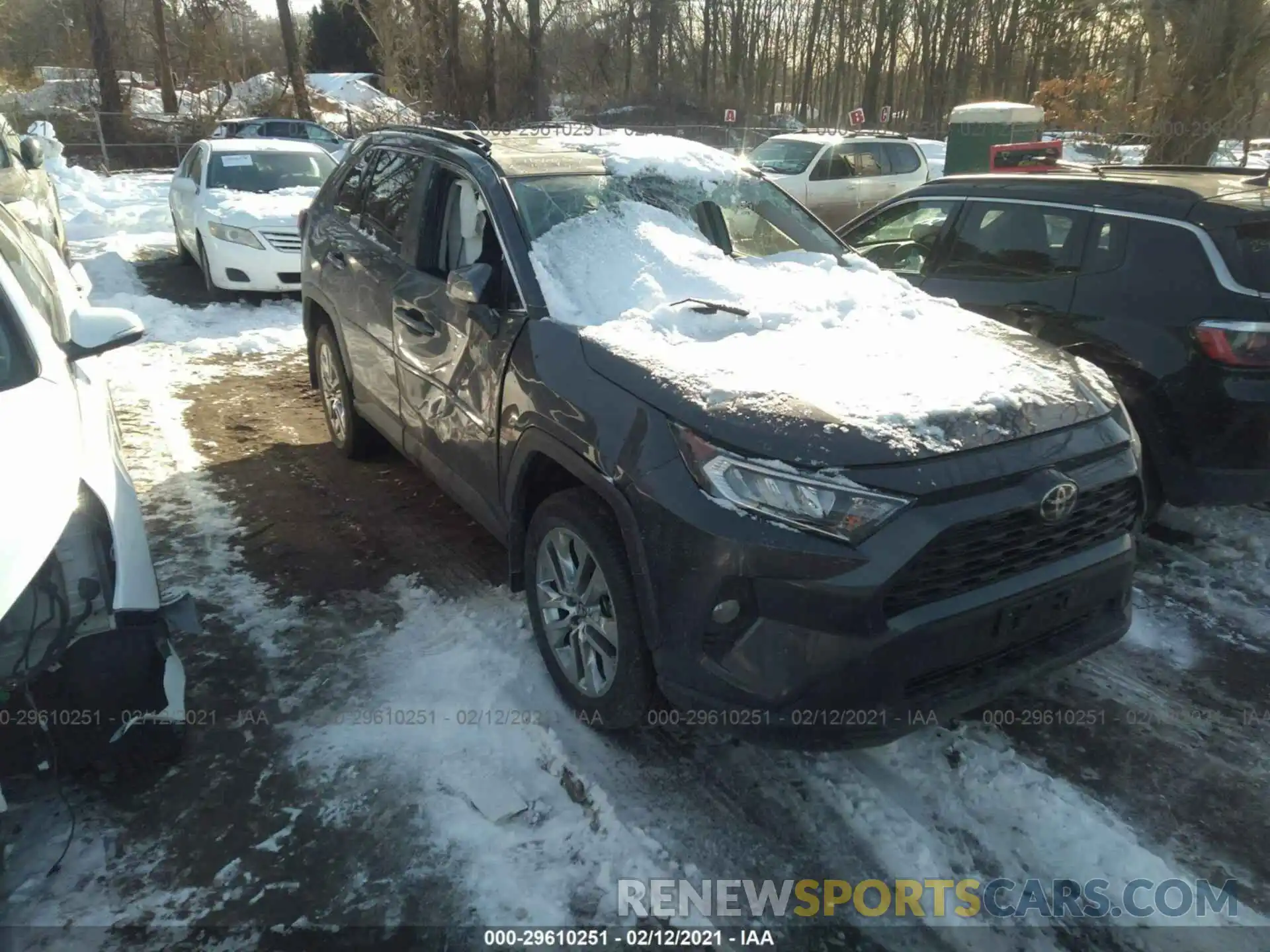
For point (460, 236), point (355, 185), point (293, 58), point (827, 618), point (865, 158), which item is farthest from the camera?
point (293, 58)

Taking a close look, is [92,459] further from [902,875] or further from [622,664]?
[902,875]

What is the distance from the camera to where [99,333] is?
333 cm

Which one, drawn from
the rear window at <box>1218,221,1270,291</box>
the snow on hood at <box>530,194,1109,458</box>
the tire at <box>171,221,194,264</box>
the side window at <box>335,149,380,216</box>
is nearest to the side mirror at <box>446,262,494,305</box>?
the snow on hood at <box>530,194,1109,458</box>

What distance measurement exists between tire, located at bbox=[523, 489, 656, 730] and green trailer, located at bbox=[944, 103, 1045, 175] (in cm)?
1520

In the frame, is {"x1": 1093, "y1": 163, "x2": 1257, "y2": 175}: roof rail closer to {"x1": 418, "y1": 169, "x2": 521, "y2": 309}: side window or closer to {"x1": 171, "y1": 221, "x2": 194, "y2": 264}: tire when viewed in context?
{"x1": 418, "y1": 169, "x2": 521, "y2": 309}: side window

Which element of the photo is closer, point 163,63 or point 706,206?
point 706,206

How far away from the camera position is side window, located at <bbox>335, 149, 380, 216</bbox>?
16.6ft

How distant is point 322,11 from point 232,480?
51.9 metres

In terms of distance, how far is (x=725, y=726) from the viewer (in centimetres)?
259

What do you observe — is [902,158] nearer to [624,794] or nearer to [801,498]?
[801,498]

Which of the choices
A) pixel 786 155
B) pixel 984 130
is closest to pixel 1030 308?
pixel 786 155

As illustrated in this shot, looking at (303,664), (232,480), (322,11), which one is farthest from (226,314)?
(322,11)

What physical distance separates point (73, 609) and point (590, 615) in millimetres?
1535

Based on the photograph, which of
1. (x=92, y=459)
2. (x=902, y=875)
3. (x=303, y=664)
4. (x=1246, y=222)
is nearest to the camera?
(x=902, y=875)
